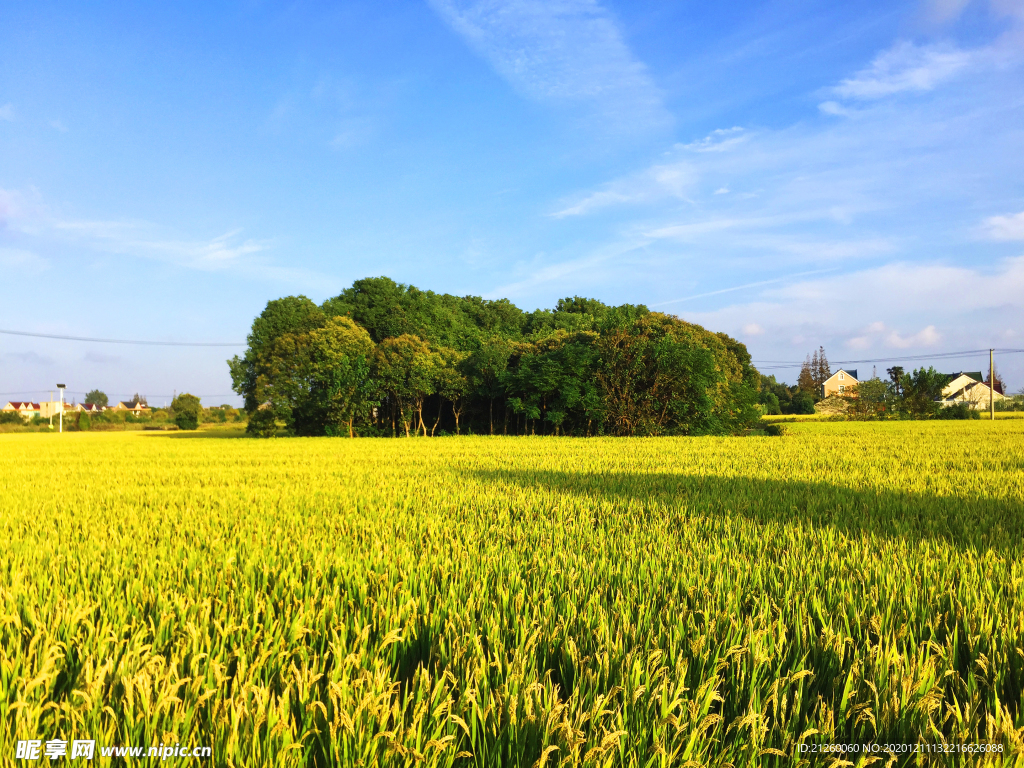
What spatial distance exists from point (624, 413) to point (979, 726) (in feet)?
82.1

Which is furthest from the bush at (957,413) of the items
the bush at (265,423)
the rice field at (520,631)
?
the bush at (265,423)

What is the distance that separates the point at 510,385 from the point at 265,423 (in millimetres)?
14369

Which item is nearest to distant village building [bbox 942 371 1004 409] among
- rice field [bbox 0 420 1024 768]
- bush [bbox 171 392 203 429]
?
rice field [bbox 0 420 1024 768]

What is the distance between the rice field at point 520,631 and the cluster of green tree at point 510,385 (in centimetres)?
2063

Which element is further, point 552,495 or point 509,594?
point 552,495

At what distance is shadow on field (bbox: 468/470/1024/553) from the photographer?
14.9 ft

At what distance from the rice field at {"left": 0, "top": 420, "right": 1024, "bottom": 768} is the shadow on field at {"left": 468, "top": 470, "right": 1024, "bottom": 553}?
64mm

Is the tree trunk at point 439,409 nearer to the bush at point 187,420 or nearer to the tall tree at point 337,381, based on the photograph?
the tall tree at point 337,381

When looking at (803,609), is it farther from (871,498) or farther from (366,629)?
(871,498)

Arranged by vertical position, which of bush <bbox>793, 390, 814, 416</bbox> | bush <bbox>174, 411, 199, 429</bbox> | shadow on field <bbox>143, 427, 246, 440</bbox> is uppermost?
bush <bbox>793, 390, 814, 416</bbox>

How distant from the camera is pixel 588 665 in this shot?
6.40ft

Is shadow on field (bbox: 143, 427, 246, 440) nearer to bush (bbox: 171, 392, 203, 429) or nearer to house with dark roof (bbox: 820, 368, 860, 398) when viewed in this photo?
bush (bbox: 171, 392, 203, 429)

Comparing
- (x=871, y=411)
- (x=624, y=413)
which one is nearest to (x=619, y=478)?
(x=624, y=413)

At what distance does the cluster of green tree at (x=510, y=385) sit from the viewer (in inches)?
1042
